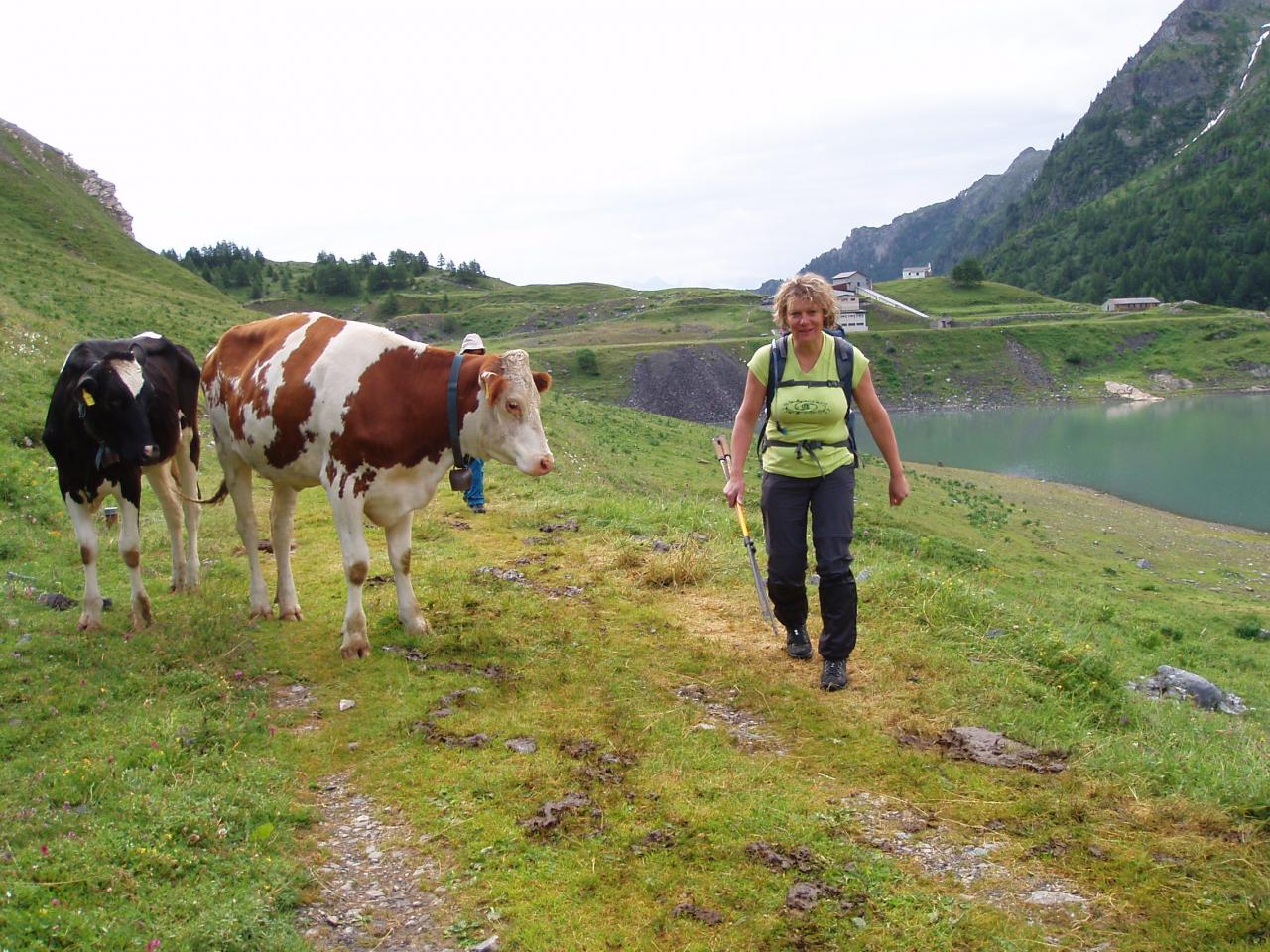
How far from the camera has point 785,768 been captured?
5160 millimetres

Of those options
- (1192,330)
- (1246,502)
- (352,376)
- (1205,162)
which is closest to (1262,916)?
(352,376)

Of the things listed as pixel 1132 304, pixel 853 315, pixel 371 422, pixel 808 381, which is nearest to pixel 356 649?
pixel 371 422

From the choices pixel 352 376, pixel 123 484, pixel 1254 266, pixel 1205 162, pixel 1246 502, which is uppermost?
pixel 1205 162

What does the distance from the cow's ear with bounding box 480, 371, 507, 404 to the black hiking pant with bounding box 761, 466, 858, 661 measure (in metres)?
2.11

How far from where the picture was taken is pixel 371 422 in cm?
698

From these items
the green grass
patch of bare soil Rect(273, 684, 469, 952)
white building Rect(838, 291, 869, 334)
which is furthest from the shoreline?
patch of bare soil Rect(273, 684, 469, 952)

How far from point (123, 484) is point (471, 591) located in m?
3.17

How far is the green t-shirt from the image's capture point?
241 inches

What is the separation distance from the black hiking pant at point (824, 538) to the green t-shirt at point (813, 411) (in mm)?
108

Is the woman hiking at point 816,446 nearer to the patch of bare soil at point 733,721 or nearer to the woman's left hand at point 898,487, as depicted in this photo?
the woman's left hand at point 898,487

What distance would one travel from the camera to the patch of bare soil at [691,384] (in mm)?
77000

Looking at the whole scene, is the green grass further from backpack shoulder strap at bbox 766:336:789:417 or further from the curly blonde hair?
the curly blonde hair

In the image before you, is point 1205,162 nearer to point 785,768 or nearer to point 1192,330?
point 1192,330

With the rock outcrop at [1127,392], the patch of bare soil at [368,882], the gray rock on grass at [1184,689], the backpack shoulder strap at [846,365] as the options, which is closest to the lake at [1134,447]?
the rock outcrop at [1127,392]
